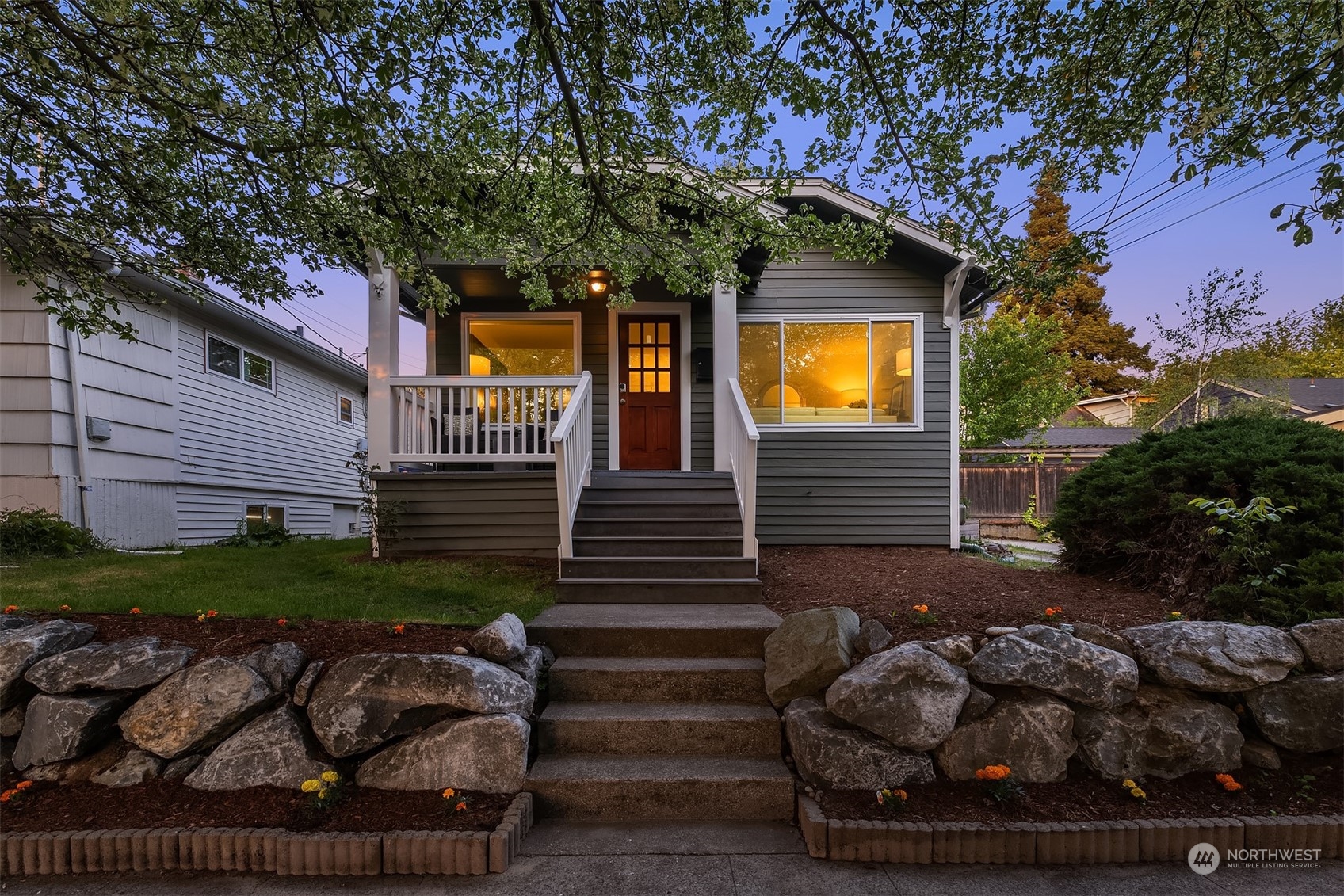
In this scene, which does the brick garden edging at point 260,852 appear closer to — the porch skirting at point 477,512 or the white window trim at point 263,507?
the porch skirting at point 477,512

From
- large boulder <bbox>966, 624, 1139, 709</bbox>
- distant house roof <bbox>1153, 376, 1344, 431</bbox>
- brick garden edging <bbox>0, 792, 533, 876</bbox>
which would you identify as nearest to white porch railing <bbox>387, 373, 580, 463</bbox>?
brick garden edging <bbox>0, 792, 533, 876</bbox>

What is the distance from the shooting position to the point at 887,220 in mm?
4230

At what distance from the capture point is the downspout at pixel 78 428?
6371mm

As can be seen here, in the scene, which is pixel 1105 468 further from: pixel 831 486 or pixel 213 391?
pixel 213 391

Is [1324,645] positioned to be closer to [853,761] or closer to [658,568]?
[853,761]

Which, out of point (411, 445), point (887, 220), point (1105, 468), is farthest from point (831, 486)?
point (411, 445)

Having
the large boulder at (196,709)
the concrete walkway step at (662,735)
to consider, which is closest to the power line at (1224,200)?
the concrete walkway step at (662,735)

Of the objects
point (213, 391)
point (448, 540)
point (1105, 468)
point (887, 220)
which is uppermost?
point (887, 220)

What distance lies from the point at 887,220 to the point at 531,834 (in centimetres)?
428

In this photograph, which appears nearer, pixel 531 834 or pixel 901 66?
pixel 531 834

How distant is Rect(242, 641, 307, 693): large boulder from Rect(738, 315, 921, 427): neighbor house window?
5432 millimetres

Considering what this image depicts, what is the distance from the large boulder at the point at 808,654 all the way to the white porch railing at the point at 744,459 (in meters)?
1.36

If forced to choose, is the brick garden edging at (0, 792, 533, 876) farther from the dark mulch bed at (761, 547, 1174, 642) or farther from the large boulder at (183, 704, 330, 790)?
the dark mulch bed at (761, 547, 1174, 642)

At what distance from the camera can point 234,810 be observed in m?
2.32
